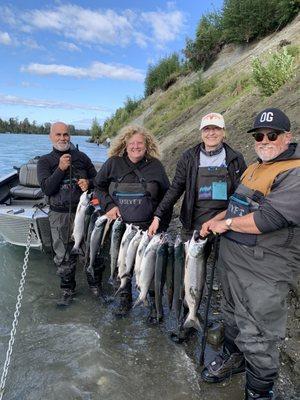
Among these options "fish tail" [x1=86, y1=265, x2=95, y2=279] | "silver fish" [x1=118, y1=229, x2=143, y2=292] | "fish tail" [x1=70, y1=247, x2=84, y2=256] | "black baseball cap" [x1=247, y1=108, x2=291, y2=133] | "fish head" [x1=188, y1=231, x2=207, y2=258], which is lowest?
"fish tail" [x1=86, y1=265, x2=95, y2=279]

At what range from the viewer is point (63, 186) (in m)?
5.35

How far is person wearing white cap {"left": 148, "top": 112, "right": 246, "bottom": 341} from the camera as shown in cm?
418

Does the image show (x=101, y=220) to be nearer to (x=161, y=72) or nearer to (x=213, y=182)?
(x=213, y=182)

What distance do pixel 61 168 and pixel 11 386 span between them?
2.54 metres

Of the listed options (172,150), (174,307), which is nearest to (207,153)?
(174,307)

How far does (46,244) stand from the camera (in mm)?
7098

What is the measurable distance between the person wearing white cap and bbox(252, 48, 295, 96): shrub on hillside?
7.57 meters

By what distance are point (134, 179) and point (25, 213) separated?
3.07 meters

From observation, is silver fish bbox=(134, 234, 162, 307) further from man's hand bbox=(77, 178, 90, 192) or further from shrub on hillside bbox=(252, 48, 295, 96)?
shrub on hillside bbox=(252, 48, 295, 96)

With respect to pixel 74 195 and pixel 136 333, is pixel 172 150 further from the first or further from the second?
pixel 136 333

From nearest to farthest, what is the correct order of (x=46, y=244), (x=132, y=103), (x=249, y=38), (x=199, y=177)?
(x=199, y=177), (x=46, y=244), (x=249, y=38), (x=132, y=103)

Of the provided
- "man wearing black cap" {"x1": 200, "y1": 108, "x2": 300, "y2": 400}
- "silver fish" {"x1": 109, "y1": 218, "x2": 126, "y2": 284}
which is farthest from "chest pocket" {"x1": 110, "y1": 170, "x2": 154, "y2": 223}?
"man wearing black cap" {"x1": 200, "y1": 108, "x2": 300, "y2": 400}

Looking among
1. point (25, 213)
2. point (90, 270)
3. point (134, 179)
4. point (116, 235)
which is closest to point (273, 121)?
point (134, 179)

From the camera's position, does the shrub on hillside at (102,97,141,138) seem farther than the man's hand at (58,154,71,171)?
Yes
